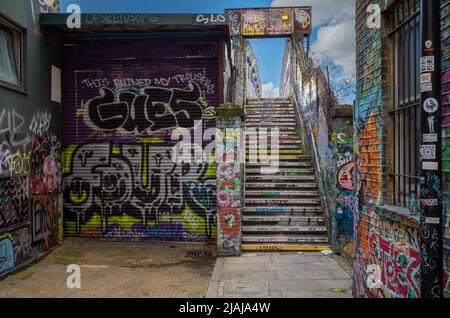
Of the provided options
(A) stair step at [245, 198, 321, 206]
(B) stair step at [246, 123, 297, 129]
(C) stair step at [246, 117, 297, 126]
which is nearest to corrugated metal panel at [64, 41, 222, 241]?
(A) stair step at [245, 198, 321, 206]

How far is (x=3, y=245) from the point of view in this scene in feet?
25.1

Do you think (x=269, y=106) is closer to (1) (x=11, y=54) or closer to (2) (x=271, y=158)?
Result: (2) (x=271, y=158)

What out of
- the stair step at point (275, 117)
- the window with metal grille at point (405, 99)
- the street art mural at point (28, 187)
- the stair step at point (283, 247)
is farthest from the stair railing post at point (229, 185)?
the stair step at point (275, 117)

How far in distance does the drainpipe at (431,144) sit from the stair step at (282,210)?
22.1ft

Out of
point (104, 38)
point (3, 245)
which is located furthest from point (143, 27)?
point (3, 245)

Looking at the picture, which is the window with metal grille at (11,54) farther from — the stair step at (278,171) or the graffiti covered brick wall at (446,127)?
the graffiti covered brick wall at (446,127)

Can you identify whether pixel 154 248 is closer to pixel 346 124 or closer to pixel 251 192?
pixel 251 192

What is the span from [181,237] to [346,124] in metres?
4.87

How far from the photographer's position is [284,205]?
33.1ft

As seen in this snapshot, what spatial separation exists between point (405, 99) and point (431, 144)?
194cm

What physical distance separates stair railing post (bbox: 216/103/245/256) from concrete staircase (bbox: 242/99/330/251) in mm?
411

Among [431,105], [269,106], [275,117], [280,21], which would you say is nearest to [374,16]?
[431,105]

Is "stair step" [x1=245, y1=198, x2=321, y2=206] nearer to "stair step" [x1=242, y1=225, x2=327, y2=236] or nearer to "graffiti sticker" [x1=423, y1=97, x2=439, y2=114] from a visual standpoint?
"stair step" [x1=242, y1=225, x2=327, y2=236]

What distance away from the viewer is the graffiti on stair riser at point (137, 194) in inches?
410
